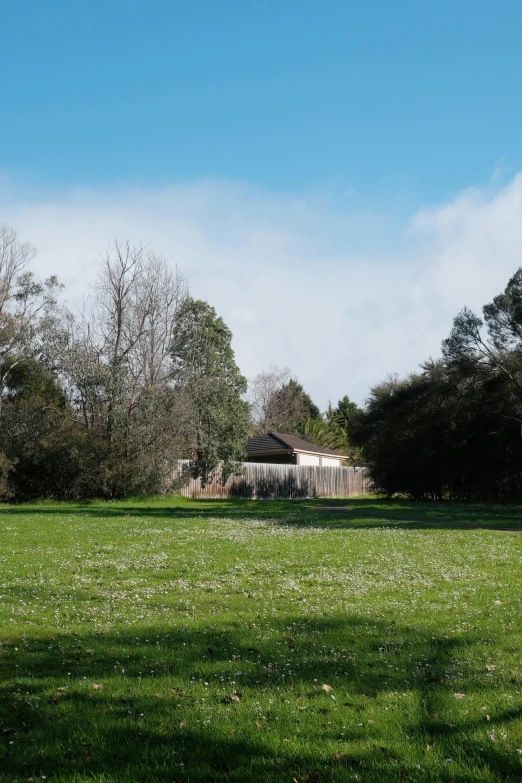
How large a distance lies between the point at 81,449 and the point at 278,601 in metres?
29.5

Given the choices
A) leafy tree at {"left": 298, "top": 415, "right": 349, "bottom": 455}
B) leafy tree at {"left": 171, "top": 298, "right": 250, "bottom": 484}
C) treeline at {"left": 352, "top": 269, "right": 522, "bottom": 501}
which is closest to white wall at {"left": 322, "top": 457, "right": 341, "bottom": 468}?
leafy tree at {"left": 298, "top": 415, "right": 349, "bottom": 455}

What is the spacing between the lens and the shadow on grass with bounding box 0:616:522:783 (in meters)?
4.44

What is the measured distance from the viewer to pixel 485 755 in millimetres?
4582

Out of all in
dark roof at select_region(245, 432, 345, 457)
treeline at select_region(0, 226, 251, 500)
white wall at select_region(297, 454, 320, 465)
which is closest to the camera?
treeline at select_region(0, 226, 251, 500)

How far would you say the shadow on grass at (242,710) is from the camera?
14.6ft

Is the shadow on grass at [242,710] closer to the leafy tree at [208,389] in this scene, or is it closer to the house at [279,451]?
the leafy tree at [208,389]

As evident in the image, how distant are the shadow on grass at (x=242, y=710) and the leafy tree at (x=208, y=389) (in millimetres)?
36678

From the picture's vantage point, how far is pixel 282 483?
172 ft

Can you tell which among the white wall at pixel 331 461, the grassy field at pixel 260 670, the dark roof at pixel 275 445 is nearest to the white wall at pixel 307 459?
the dark roof at pixel 275 445

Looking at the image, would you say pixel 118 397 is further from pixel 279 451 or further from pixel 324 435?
pixel 324 435

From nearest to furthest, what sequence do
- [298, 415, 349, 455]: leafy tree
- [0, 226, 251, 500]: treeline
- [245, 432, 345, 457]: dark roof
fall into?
[0, 226, 251, 500]: treeline → [245, 432, 345, 457]: dark roof → [298, 415, 349, 455]: leafy tree

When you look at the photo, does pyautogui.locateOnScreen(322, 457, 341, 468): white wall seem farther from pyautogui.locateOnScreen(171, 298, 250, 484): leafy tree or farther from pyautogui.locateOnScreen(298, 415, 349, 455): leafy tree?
pyautogui.locateOnScreen(171, 298, 250, 484): leafy tree

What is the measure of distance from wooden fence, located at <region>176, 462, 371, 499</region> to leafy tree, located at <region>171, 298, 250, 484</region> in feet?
2.96

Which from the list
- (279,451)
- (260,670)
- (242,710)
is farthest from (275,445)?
(242,710)
